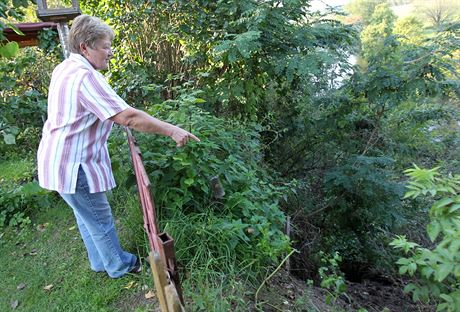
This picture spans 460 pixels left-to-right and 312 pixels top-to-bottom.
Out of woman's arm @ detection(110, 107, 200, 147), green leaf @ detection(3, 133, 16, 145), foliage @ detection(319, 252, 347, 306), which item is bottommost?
foliage @ detection(319, 252, 347, 306)

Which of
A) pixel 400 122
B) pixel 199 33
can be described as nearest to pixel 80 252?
pixel 199 33

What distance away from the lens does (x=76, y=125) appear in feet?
7.49

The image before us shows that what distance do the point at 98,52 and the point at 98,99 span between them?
390mm

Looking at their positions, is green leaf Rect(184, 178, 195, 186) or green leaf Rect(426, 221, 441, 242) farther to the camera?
green leaf Rect(184, 178, 195, 186)

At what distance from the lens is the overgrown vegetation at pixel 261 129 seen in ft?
10.00

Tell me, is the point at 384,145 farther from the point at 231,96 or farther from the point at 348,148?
the point at 231,96

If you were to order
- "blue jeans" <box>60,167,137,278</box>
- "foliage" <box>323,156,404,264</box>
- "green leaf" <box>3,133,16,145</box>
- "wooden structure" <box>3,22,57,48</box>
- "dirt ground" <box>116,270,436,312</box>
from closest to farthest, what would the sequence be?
"blue jeans" <box>60,167,137,278</box>
"dirt ground" <box>116,270,436,312</box>
"green leaf" <box>3,133,16,145</box>
"foliage" <box>323,156,404,264</box>
"wooden structure" <box>3,22,57,48</box>

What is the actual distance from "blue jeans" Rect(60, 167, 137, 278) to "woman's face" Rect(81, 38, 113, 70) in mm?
727

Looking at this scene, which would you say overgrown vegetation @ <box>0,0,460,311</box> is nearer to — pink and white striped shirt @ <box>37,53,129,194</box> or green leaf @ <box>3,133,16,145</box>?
green leaf @ <box>3,133,16,145</box>

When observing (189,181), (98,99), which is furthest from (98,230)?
(98,99)

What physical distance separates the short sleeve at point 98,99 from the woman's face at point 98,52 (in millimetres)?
208

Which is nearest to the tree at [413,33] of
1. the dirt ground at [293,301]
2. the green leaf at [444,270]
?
the dirt ground at [293,301]

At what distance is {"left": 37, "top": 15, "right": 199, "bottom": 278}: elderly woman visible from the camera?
2.14 m

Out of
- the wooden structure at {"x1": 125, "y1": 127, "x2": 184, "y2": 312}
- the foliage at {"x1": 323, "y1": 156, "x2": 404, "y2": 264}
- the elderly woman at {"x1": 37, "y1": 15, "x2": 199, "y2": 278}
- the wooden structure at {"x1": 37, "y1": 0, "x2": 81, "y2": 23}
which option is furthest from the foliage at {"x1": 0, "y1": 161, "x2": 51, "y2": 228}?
the foliage at {"x1": 323, "y1": 156, "x2": 404, "y2": 264}
